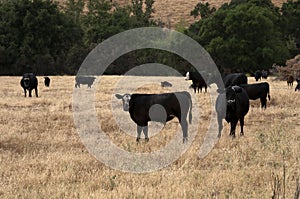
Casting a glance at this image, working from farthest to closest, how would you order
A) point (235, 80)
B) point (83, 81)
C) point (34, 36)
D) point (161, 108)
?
point (34, 36) < point (83, 81) < point (235, 80) < point (161, 108)

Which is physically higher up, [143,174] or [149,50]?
[149,50]

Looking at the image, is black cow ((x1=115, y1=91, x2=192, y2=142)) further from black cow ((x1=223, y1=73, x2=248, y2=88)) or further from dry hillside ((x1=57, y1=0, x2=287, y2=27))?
dry hillside ((x1=57, y1=0, x2=287, y2=27))

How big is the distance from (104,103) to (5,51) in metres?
36.2

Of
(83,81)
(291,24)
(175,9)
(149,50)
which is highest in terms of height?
(175,9)

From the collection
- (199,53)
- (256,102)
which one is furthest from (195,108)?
(199,53)

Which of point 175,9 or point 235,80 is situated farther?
point 175,9

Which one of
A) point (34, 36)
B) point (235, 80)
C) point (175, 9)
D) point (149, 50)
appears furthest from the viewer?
point (175, 9)

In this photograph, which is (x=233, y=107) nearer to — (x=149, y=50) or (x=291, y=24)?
(x=149, y=50)

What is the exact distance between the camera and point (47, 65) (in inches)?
2099

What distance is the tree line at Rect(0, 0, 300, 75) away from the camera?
51.0 metres

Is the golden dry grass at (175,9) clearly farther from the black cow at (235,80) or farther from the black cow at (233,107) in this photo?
the black cow at (233,107)

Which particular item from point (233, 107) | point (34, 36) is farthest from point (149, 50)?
point (233, 107)

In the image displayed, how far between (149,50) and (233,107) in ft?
162

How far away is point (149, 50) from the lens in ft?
200
